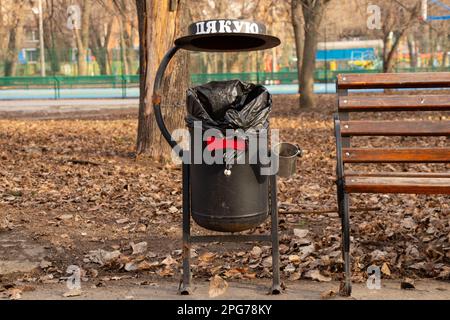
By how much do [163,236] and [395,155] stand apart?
6.64ft

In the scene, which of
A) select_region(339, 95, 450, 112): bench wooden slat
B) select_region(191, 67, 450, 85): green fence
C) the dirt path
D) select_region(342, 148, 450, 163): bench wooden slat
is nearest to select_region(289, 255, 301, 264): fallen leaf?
the dirt path

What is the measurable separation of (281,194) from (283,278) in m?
2.73

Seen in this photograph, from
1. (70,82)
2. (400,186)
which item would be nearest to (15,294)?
(400,186)

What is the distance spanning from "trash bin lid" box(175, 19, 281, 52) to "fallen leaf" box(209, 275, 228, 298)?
1.47 meters

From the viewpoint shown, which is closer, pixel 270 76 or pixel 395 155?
pixel 395 155

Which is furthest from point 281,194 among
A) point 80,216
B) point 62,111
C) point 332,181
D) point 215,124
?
point 62,111

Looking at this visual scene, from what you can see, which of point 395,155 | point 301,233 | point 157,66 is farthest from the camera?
point 157,66

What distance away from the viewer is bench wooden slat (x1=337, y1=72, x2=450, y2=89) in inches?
184

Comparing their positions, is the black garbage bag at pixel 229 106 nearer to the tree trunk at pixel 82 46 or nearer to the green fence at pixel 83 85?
the green fence at pixel 83 85

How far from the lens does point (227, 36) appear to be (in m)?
4.30

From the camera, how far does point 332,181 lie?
783cm

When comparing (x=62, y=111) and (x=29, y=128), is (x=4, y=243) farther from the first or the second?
(x=62, y=111)

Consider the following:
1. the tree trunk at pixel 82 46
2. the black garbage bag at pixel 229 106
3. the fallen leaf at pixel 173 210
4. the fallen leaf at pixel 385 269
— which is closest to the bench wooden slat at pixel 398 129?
the black garbage bag at pixel 229 106

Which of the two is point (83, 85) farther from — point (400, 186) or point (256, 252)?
point (400, 186)
